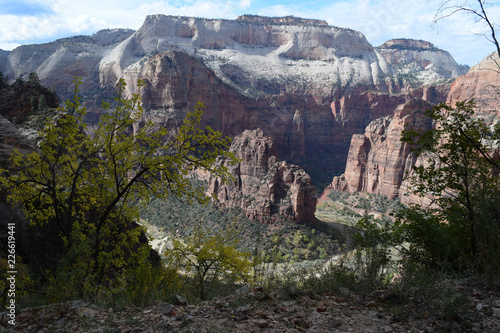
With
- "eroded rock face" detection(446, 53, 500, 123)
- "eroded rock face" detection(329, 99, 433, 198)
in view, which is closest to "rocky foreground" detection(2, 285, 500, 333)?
"eroded rock face" detection(329, 99, 433, 198)

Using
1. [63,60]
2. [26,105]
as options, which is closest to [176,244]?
[26,105]

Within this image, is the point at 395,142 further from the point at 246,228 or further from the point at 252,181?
the point at 246,228

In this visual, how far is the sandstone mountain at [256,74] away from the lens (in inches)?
3295

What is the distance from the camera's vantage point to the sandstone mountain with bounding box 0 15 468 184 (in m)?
83.7

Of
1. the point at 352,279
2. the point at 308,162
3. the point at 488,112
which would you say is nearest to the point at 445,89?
the point at 308,162

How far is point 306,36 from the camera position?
165250 millimetres

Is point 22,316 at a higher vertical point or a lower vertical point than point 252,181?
higher

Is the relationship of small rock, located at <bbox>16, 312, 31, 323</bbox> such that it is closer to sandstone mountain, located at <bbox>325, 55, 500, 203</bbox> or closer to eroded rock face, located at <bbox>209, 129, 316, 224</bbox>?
eroded rock face, located at <bbox>209, 129, 316, 224</bbox>

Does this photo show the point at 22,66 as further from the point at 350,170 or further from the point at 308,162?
the point at 350,170

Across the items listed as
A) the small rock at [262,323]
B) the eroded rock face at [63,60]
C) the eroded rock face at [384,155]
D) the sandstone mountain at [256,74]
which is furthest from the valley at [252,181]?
the eroded rock face at [63,60]

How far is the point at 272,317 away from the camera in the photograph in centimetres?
482

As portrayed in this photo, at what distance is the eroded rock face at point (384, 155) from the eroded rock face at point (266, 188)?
2578 cm

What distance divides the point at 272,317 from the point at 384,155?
68.6 m

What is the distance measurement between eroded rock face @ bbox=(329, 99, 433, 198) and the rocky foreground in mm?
56094
